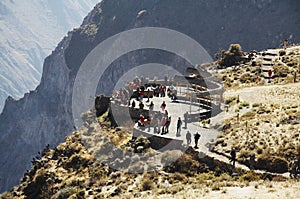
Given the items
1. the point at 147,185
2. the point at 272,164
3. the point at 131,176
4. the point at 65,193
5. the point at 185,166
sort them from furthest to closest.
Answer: the point at 65,193 → the point at 131,176 → the point at 185,166 → the point at 147,185 → the point at 272,164

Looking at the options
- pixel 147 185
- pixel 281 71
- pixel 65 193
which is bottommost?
pixel 65 193

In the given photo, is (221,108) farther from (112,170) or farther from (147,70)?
(147,70)

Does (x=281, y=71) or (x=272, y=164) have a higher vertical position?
(x=281, y=71)

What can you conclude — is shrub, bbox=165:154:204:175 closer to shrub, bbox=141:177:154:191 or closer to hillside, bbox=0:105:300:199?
hillside, bbox=0:105:300:199

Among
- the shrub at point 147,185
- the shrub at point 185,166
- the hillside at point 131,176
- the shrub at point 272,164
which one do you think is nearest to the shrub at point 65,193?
the hillside at point 131,176

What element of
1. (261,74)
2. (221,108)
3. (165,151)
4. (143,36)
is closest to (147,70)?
(143,36)

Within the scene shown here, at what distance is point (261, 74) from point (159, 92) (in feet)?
50.8

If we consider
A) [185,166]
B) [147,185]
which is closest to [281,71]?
→ [185,166]

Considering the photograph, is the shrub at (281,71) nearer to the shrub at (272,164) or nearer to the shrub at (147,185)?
the shrub at (272,164)

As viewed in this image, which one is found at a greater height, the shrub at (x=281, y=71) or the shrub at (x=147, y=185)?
the shrub at (x=281, y=71)

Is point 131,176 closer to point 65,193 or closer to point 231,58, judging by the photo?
point 65,193

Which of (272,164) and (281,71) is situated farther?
(281,71)

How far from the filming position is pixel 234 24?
16900 centimetres

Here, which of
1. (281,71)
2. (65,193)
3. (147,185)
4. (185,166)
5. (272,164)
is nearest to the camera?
(272,164)
